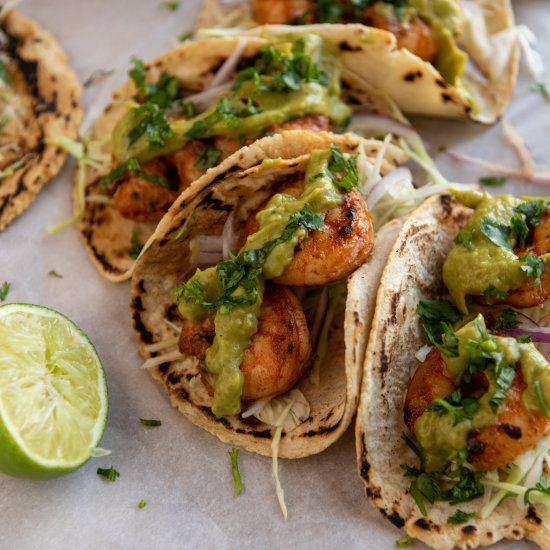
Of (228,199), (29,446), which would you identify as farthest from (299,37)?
(29,446)

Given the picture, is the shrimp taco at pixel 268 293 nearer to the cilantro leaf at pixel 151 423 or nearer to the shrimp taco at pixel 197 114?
the cilantro leaf at pixel 151 423

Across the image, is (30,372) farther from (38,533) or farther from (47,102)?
(47,102)

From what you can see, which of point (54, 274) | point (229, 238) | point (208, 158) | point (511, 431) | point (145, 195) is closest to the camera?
point (511, 431)

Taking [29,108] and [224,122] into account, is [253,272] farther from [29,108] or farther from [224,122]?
[29,108]

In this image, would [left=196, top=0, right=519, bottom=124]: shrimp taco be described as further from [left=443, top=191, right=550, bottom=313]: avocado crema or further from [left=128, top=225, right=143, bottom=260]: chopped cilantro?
[left=128, top=225, right=143, bottom=260]: chopped cilantro

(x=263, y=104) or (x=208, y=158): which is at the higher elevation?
(x=263, y=104)

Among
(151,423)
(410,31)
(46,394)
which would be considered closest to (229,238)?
(151,423)
